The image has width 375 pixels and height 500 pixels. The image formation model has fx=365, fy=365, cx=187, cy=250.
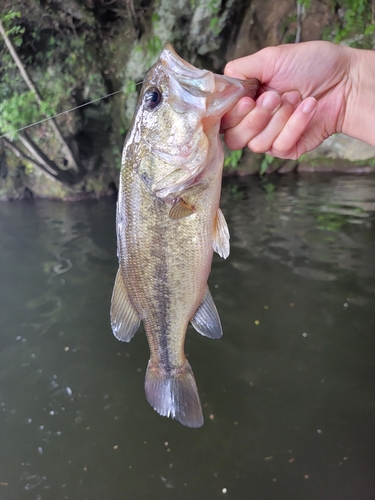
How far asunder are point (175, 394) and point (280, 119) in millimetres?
1450

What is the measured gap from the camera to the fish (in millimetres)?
1469

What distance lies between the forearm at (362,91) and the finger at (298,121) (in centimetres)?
48

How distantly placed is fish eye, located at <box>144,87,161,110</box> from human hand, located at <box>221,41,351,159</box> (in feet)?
1.13

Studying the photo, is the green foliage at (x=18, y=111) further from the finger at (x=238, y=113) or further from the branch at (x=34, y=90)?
the finger at (x=238, y=113)

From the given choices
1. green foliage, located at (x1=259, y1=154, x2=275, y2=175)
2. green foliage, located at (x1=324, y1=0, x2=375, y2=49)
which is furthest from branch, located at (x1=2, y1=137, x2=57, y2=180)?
green foliage, located at (x1=324, y1=0, x2=375, y2=49)

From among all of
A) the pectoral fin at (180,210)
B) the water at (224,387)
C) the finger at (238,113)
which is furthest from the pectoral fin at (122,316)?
the water at (224,387)

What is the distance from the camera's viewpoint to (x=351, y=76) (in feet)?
6.63

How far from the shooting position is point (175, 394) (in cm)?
186

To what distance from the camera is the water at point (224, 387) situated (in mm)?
2959

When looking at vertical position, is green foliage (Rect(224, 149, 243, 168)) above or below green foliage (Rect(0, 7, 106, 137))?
below

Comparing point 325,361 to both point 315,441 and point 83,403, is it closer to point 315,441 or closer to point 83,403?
point 315,441

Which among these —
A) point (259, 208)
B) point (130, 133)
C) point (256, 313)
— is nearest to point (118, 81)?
point (259, 208)

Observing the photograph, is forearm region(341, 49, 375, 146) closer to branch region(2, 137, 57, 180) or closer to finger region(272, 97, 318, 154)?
finger region(272, 97, 318, 154)

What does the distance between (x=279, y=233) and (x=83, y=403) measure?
13.8 ft
